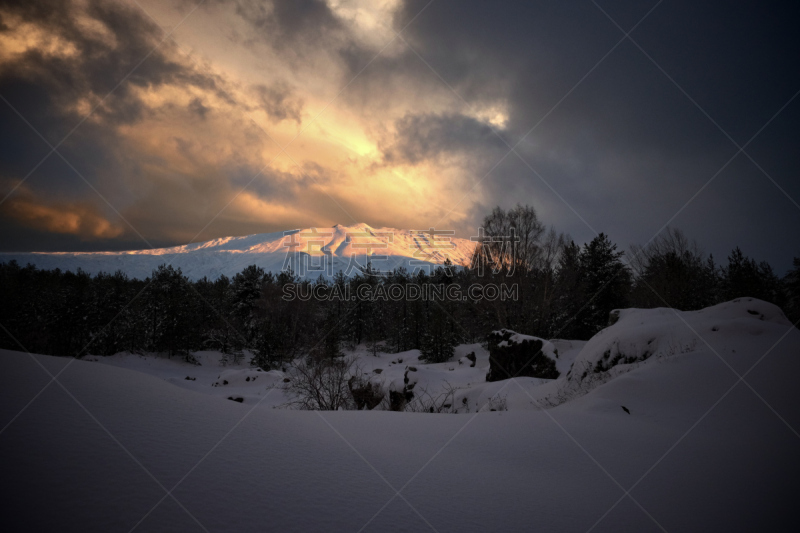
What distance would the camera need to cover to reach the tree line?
86.2ft

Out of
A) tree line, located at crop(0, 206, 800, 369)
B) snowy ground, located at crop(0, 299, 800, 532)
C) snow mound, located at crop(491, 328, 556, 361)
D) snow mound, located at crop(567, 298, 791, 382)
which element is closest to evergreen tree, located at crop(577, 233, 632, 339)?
tree line, located at crop(0, 206, 800, 369)

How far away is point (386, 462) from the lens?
9.11 feet

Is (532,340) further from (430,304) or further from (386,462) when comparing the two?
(430,304)

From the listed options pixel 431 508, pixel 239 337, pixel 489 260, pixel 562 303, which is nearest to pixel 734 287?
pixel 562 303

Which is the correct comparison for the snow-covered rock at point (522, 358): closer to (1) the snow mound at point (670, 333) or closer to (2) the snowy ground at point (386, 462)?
(1) the snow mound at point (670, 333)

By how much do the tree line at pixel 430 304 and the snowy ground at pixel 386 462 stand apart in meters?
15.1

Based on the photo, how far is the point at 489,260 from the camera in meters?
26.8

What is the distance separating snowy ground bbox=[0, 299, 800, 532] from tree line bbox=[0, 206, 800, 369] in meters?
15.1

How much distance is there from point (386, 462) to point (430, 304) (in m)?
49.1

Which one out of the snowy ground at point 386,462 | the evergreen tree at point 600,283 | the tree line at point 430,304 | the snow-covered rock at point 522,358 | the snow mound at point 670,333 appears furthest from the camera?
the evergreen tree at point 600,283

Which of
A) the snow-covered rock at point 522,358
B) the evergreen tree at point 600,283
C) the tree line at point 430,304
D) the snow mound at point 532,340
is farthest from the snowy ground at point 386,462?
the evergreen tree at point 600,283

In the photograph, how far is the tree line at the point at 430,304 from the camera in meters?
26.3

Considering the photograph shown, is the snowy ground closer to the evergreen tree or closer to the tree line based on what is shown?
the tree line

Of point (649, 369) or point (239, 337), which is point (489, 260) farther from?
point (239, 337)
